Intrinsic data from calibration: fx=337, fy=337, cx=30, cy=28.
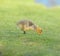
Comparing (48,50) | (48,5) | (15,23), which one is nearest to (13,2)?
(48,5)

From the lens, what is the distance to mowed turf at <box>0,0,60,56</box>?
392 centimetres

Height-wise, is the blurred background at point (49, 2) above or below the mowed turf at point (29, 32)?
above

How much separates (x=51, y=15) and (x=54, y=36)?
922 mm

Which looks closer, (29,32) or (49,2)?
(29,32)

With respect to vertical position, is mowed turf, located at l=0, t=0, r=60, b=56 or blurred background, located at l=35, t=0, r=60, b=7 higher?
blurred background, located at l=35, t=0, r=60, b=7

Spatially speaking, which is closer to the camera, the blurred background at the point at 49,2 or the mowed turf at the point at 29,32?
the mowed turf at the point at 29,32

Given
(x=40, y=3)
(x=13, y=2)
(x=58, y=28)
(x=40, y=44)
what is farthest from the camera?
(x=13, y=2)

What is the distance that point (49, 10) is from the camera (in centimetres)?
518

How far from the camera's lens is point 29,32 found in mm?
4402

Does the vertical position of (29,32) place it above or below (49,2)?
below

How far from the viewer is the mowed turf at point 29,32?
Answer: 3.92 meters

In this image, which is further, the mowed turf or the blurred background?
the blurred background

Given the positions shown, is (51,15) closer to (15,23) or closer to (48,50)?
(15,23)

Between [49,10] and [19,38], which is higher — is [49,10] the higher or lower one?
the higher one
